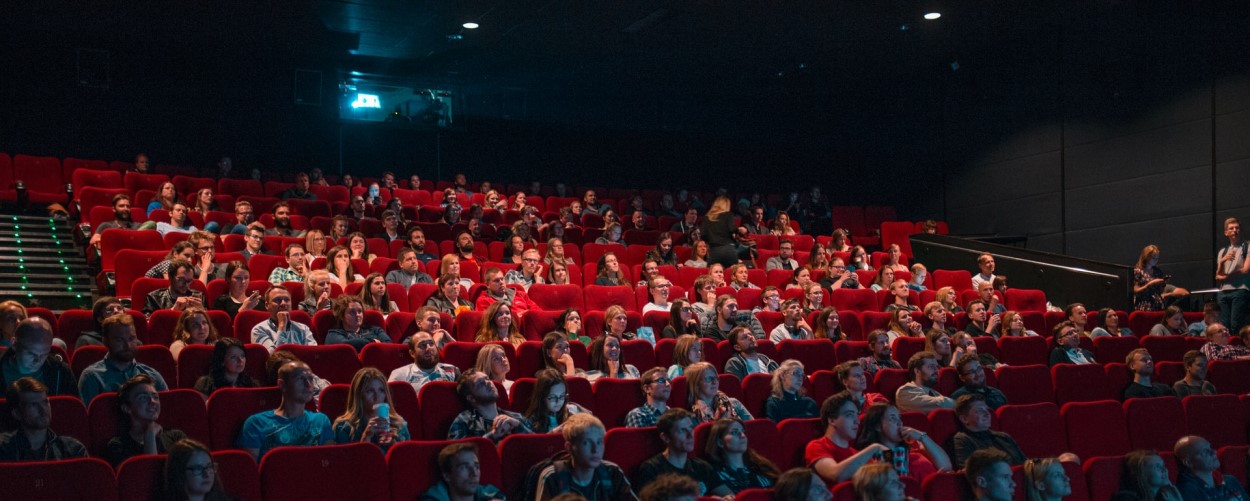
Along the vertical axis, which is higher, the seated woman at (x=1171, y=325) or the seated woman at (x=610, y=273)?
the seated woman at (x=610, y=273)

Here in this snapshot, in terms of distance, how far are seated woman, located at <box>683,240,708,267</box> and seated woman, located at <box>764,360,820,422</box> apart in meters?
2.71

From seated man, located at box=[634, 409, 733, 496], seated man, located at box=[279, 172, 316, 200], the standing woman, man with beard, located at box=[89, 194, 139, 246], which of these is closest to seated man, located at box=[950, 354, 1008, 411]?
seated man, located at box=[634, 409, 733, 496]

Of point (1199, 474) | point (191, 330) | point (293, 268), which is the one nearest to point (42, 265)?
point (293, 268)

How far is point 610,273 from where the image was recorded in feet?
17.1

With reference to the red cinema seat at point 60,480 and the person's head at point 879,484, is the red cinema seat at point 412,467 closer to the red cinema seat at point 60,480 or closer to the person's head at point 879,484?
the red cinema seat at point 60,480

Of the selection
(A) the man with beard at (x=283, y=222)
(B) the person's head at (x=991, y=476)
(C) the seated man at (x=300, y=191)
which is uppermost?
(C) the seated man at (x=300, y=191)

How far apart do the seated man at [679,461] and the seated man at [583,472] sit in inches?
5.3

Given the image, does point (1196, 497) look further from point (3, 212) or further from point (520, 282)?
point (3, 212)

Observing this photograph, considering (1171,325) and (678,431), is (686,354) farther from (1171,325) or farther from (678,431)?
(1171,325)

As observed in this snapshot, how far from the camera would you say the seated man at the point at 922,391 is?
3650 millimetres

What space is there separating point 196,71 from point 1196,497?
290 inches

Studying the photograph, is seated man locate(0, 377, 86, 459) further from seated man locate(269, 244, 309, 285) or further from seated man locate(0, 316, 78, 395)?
seated man locate(269, 244, 309, 285)

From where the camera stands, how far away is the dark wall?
6.63m

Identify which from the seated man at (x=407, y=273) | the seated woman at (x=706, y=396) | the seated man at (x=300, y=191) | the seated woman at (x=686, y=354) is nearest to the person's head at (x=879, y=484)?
the seated woman at (x=706, y=396)
